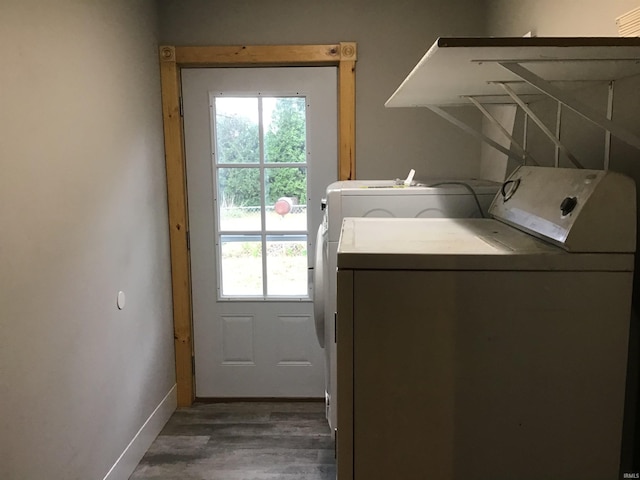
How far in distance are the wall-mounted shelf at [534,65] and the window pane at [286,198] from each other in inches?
57.8

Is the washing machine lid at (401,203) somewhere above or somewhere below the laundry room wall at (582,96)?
below

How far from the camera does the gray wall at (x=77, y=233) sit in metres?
1.60

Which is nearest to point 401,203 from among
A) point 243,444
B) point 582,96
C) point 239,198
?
point 582,96

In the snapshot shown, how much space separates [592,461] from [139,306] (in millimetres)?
2053

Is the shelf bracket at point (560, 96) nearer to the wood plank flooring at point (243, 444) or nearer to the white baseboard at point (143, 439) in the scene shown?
the wood plank flooring at point (243, 444)

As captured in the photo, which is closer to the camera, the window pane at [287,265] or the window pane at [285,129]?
the window pane at [285,129]

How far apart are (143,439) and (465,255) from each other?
2155 millimetres

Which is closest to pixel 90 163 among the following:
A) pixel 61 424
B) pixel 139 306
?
pixel 139 306

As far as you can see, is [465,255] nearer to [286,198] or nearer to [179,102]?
[286,198]

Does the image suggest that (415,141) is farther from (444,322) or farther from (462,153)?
(444,322)

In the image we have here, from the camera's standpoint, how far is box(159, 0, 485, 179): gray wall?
2.82 meters

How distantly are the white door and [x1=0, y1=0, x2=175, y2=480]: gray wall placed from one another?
0.30m

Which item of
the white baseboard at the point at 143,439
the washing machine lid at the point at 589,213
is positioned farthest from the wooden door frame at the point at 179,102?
the washing machine lid at the point at 589,213

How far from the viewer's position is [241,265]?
3.08 m
